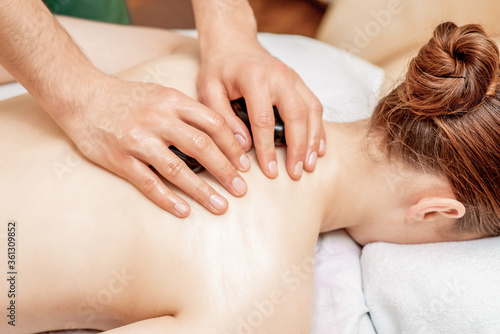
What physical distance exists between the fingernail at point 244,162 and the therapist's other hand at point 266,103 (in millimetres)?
29

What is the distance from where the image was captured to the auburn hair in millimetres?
869

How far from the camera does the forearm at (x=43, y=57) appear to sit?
85 centimetres

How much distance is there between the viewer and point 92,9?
1595 millimetres

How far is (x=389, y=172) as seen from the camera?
1037 mm

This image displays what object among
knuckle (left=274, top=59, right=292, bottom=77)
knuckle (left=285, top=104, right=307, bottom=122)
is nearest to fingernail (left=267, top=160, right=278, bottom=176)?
knuckle (left=285, top=104, right=307, bottom=122)

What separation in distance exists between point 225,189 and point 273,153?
13 centimetres

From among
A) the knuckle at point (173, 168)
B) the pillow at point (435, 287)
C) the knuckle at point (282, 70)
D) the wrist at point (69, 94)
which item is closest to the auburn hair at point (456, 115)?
the pillow at point (435, 287)

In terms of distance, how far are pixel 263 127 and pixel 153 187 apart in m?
0.26

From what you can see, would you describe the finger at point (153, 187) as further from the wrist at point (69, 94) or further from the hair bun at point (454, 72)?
the hair bun at point (454, 72)

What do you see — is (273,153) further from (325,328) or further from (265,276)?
(325,328)

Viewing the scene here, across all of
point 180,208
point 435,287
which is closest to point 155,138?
point 180,208

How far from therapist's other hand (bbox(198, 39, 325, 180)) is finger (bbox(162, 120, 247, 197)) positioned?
7 centimetres

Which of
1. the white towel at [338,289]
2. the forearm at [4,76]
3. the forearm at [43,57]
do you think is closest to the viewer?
the forearm at [43,57]

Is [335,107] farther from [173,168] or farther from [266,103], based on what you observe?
[173,168]
